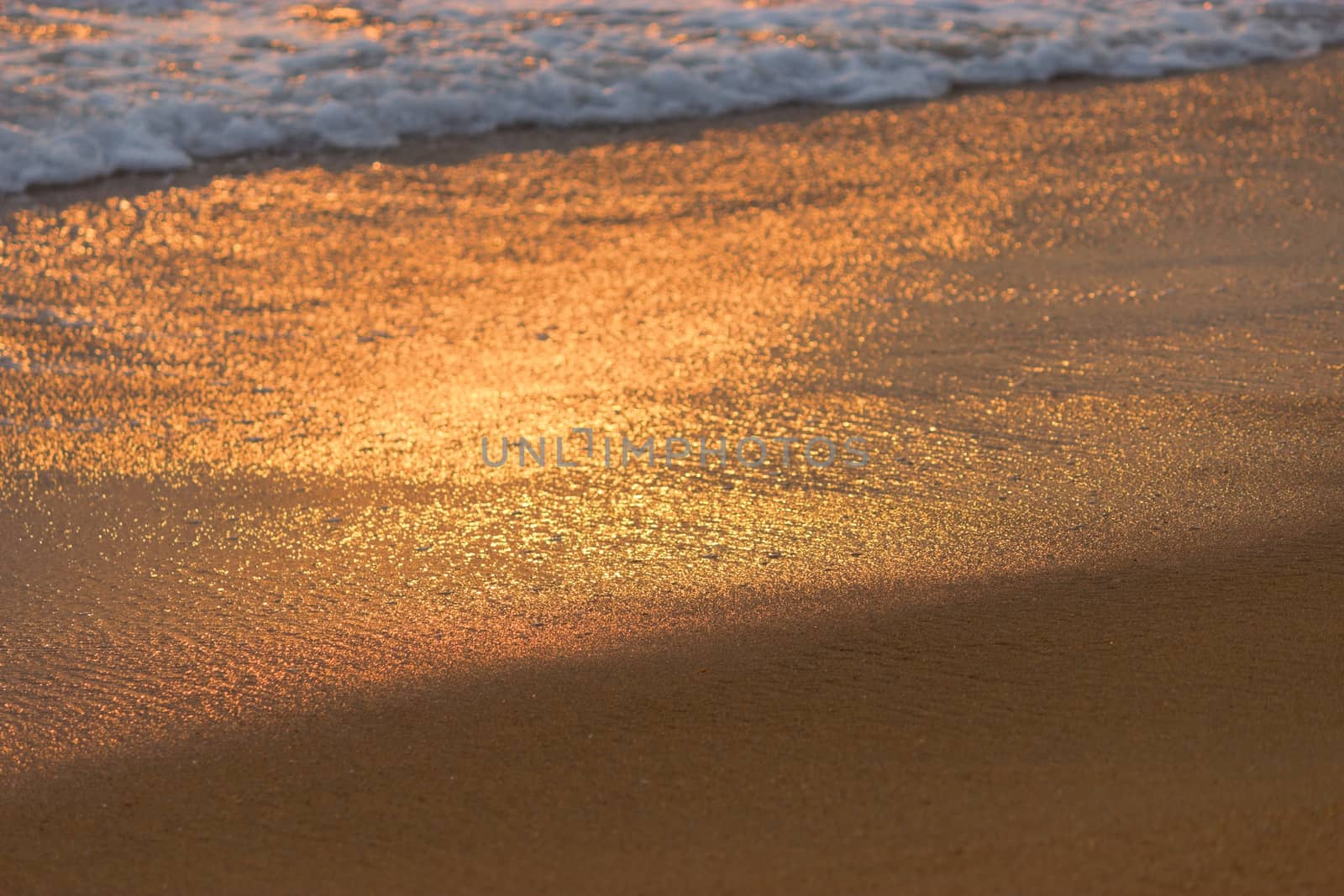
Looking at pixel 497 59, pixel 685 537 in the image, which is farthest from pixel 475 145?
pixel 685 537

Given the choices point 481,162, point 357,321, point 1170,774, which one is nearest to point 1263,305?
point 1170,774

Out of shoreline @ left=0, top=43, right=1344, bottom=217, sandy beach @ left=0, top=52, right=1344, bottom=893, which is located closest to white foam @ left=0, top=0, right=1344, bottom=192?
shoreline @ left=0, top=43, right=1344, bottom=217

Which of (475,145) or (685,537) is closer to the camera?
(685,537)

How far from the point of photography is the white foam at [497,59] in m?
5.22

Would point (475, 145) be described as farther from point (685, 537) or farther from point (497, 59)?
point (685, 537)

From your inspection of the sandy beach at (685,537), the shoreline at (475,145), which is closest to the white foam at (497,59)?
the shoreline at (475,145)

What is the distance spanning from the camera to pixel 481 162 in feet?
16.4

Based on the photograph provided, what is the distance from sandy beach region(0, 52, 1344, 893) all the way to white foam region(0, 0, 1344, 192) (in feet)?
2.13

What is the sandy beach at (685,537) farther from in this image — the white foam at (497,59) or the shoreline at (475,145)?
the white foam at (497,59)

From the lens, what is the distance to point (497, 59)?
595 centimetres

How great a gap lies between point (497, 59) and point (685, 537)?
13.5ft

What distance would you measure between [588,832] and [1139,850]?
0.71m

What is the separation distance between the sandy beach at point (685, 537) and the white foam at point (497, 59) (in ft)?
2.13

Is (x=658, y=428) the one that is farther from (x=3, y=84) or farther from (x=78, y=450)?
(x=3, y=84)
